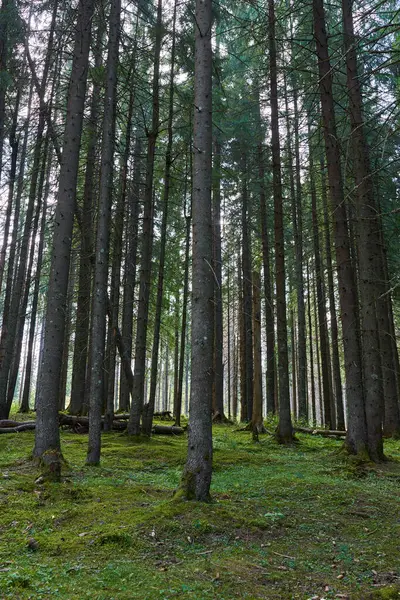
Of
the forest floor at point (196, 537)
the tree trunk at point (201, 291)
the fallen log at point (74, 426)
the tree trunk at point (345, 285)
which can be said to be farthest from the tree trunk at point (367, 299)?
the fallen log at point (74, 426)

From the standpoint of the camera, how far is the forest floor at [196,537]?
3.16 m

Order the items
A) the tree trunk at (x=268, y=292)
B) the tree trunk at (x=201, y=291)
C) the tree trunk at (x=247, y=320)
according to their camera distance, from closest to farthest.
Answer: the tree trunk at (x=201, y=291) < the tree trunk at (x=268, y=292) < the tree trunk at (x=247, y=320)

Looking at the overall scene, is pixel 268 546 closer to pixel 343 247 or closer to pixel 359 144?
pixel 343 247

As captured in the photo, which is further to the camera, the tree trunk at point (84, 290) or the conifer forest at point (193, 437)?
the tree trunk at point (84, 290)

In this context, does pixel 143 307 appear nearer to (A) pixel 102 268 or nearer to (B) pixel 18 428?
(A) pixel 102 268

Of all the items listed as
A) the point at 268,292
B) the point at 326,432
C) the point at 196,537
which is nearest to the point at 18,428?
the point at 196,537

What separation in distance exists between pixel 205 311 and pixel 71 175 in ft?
12.7

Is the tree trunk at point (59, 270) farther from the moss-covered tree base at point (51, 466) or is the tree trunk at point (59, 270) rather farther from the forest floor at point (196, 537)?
the forest floor at point (196, 537)

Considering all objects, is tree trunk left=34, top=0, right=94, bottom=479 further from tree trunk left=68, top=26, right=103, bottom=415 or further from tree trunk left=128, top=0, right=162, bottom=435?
tree trunk left=68, top=26, right=103, bottom=415

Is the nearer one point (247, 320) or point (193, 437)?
point (193, 437)

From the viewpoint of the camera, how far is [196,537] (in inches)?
160

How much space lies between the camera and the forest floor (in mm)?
3164

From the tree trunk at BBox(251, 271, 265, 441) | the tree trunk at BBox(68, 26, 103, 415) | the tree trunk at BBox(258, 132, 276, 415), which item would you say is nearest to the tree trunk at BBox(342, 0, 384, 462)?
the tree trunk at BBox(251, 271, 265, 441)

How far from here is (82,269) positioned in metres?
13.6
